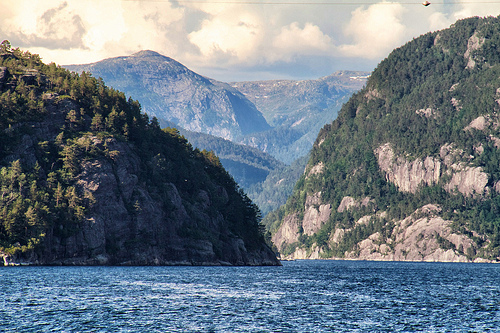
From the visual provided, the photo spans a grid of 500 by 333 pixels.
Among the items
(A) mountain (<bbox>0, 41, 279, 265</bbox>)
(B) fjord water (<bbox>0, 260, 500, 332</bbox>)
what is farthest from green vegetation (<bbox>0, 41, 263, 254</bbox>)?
(B) fjord water (<bbox>0, 260, 500, 332</bbox>)

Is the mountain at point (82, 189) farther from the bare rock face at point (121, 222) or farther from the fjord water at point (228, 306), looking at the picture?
the fjord water at point (228, 306)

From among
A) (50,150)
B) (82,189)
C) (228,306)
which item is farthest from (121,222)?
(228,306)

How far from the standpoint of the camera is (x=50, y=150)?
167 m

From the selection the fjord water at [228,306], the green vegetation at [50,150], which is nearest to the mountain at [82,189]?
the green vegetation at [50,150]

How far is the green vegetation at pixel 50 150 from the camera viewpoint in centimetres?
14612

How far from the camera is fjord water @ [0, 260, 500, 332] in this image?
6456 centimetres

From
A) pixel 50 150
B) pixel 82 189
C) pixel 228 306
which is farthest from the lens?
pixel 50 150

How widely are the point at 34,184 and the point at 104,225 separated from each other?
69.9 feet

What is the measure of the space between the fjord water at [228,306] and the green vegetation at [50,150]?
31.2 metres

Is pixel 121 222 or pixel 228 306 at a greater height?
pixel 121 222

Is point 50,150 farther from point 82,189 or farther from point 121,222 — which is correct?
point 121,222

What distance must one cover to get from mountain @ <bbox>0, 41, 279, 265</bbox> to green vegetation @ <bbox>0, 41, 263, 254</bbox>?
0.27 metres

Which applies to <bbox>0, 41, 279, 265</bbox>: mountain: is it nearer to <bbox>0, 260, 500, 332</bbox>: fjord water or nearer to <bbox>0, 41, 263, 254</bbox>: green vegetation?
<bbox>0, 41, 263, 254</bbox>: green vegetation

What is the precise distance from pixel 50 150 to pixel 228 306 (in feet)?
344
